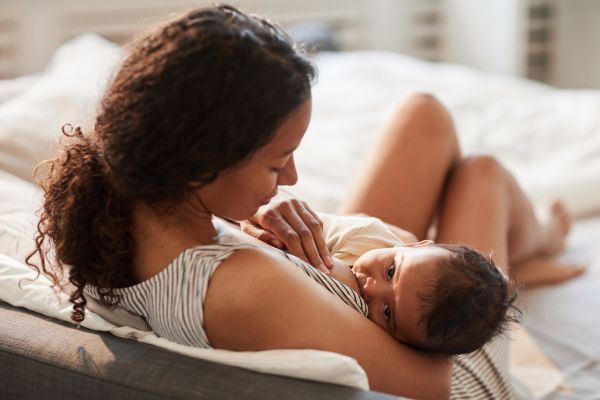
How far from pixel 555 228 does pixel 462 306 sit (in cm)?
93

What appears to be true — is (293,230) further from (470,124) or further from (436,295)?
(470,124)

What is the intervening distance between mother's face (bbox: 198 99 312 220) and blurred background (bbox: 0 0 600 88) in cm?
254

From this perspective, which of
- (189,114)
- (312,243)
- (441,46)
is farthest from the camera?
(441,46)

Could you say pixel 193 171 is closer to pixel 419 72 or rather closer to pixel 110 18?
pixel 419 72

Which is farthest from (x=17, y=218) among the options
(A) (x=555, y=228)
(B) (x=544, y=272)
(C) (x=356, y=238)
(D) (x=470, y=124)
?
(D) (x=470, y=124)

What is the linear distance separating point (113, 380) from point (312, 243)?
364 mm

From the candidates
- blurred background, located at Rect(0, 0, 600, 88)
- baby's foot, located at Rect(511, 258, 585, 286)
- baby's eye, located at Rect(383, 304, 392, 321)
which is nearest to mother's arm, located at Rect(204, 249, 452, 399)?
baby's eye, located at Rect(383, 304, 392, 321)

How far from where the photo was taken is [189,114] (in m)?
0.92

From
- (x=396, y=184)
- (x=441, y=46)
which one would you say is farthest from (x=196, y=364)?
(x=441, y=46)

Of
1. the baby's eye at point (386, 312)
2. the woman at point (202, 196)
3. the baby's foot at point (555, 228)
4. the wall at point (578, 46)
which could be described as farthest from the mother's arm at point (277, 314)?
the wall at point (578, 46)

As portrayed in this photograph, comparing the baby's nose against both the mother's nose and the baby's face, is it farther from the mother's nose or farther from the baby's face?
the mother's nose

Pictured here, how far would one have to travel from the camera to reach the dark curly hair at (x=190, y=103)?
0.92m

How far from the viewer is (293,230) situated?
1.24m

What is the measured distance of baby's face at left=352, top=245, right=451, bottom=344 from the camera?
44.1 inches
